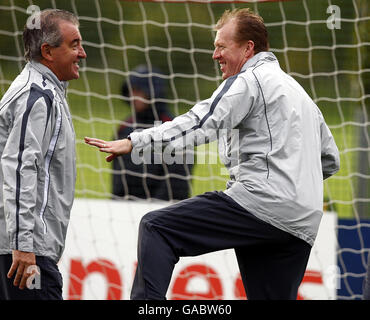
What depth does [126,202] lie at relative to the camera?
5785mm

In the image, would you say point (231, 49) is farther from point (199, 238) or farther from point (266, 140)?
point (199, 238)

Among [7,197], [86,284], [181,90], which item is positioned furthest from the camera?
[181,90]

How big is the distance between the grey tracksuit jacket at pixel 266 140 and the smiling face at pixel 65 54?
0.52 m

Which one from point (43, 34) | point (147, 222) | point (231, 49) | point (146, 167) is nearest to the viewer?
point (147, 222)

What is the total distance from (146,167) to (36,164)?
10.5 ft

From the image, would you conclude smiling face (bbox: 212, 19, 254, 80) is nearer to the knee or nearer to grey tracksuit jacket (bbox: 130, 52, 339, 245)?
grey tracksuit jacket (bbox: 130, 52, 339, 245)

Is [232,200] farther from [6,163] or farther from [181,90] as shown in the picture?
[181,90]

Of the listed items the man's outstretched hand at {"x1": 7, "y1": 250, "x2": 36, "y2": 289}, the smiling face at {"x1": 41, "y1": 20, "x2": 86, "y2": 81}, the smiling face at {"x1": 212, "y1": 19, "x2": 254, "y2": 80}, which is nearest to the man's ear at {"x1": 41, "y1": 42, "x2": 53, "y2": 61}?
the smiling face at {"x1": 41, "y1": 20, "x2": 86, "y2": 81}

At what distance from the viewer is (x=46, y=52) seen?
346 cm

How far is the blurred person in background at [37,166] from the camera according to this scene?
318cm
